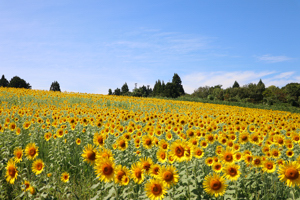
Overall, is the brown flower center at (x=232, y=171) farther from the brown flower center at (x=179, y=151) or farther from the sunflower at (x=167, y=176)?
the sunflower at (x=167, y=176)

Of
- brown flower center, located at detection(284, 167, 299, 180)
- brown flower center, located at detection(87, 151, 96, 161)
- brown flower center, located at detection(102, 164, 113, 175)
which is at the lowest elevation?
brown flower center, located at detection(284, 167, 299, 180)

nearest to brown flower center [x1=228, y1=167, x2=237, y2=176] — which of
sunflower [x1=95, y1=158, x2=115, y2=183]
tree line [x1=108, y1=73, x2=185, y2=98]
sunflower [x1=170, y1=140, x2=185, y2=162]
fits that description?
sunflower [x1=170, y1=140, x2=185, y2=162]

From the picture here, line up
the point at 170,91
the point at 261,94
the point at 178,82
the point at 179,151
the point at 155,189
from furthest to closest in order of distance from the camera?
the point at 178,82
the point at 170,91
the point at 261,94
the point at 179,151
the point at 155,189

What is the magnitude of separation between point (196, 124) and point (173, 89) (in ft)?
219

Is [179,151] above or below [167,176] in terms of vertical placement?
above

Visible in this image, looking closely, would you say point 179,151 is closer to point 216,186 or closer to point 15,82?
point 216,186

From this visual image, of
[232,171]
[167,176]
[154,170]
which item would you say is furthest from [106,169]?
[232,171]

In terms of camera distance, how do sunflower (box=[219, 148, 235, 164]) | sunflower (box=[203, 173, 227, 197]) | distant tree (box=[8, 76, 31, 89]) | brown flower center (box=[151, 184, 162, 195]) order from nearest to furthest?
brown flower center (box=[151, 184, 162, 195]), sunflower (box=[203, 173, 227, 197]), sunflower (box=[219, 148, 235, 164]), distant tree (box=[8, 76, 31, 89])

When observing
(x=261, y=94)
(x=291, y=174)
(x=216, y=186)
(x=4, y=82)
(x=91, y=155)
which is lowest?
(x=216, y=186)

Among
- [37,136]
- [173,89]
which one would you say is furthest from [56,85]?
[37,136]

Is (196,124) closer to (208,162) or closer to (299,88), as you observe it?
(208,162)

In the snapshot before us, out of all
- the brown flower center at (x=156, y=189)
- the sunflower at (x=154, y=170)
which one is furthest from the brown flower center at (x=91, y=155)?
the brown flower center at (x=156, y=189)

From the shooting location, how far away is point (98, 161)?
2.43m

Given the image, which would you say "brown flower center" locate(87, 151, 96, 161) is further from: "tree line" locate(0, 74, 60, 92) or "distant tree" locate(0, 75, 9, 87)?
"distant tree" locate(0, 75, 9, 87)
